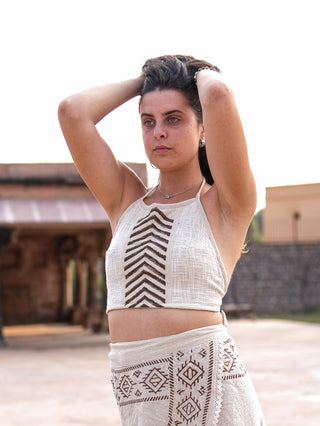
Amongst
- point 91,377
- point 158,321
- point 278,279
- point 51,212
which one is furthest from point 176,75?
point 278,279

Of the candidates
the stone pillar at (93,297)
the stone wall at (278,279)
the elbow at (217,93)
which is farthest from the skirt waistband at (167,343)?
the stone wall at (278,279)

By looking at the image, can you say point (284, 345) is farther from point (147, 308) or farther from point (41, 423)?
point (147, 308)

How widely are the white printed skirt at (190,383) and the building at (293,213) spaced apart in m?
21.2

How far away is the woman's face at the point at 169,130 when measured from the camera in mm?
1892

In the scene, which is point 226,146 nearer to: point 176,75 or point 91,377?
point 176,75

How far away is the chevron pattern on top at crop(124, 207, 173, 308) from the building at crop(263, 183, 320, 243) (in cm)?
2113

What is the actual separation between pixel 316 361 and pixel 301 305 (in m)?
10.0

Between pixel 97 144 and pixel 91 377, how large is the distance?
6.22 meters

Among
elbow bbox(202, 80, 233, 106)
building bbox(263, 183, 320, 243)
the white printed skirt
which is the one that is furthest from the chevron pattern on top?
building bbox(263, 183, 320, 243)

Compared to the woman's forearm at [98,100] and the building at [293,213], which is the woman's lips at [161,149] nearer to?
the woman's forearm at [98,100]

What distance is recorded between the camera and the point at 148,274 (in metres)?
1.80

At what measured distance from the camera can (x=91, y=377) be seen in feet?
25.8

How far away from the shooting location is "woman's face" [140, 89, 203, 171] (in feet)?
6.21

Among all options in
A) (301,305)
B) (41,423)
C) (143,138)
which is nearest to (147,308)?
(143,138)
